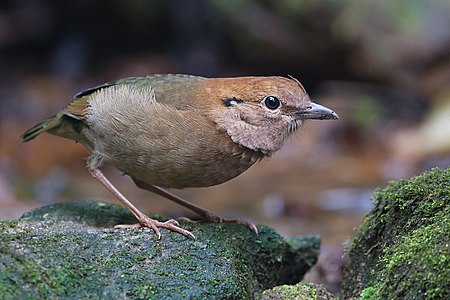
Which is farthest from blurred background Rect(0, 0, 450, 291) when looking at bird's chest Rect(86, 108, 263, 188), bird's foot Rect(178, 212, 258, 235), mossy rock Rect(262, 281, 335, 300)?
mossy rock Rect(262, 281, 335, 300)

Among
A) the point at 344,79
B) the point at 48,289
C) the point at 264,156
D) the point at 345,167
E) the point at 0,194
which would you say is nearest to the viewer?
the point at 48,289

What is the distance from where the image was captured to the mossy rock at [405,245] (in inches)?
120

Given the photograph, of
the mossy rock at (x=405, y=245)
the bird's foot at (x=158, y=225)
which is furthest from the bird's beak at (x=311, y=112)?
the bird's foot at (x=158, y=225)

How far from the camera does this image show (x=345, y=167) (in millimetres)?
10055

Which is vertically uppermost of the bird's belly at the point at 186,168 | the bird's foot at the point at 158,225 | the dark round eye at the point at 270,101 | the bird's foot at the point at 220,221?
the dark round eye at the point at 270,101

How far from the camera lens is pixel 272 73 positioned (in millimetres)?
12992

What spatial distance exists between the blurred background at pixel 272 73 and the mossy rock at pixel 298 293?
5.79ft

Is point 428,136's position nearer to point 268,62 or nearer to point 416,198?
point 268,62

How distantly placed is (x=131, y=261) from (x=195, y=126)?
121 centimetres

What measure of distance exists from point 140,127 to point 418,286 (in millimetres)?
2146

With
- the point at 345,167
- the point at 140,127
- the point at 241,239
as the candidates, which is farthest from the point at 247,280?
the point at 345,167

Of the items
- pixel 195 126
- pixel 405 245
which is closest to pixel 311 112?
pixel 195 126

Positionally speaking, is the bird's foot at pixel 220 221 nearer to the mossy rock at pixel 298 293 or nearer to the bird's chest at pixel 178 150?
the bird's chest at pixel 178 150

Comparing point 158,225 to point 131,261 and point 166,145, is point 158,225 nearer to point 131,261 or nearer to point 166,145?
point 166,145
